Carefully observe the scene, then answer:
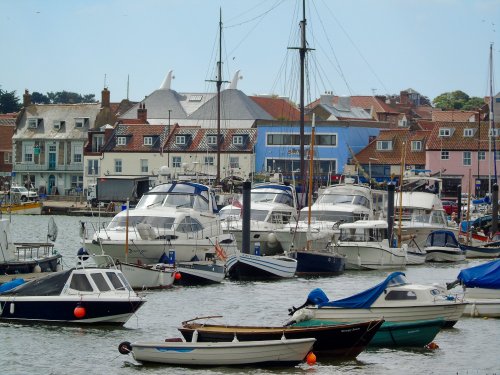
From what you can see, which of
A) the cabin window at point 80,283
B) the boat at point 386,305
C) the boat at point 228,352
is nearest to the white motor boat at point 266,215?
the cabin window at point 80,283

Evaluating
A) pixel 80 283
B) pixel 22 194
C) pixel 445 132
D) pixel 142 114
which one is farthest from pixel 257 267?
pixel 142 114

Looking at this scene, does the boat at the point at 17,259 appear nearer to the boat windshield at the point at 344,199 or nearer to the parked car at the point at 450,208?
the boat windshield at the point at 344,199

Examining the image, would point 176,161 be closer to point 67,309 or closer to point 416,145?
point 416,145

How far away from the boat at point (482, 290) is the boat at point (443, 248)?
27.9 meters

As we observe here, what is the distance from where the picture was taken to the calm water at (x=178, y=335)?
3528 cm

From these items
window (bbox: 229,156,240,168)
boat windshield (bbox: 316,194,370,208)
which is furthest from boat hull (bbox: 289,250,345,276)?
window (bbox: 229,156,240,168)

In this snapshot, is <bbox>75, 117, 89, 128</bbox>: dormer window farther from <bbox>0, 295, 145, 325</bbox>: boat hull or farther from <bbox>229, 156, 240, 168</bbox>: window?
<bbox>0, 295, 145, 325</bbox>: boat hull

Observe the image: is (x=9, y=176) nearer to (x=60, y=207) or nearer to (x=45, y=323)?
(x=60, y=207)

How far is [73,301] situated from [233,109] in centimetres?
10249

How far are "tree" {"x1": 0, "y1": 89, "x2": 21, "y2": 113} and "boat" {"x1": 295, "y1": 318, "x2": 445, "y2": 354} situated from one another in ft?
535

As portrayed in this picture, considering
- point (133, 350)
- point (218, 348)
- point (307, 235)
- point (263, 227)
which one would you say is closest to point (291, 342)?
point (218, 348)

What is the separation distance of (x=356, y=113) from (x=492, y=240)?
218 feet

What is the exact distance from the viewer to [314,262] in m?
60.7

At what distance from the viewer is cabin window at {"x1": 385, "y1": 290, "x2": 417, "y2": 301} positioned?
38688 millimetres
